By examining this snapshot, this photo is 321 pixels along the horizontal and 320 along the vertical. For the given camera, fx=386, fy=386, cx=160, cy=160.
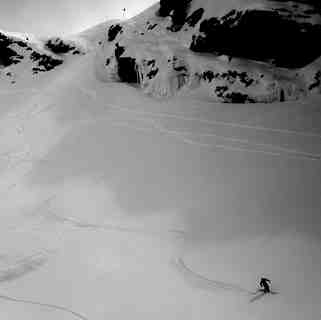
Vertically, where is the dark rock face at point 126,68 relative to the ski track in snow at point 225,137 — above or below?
above

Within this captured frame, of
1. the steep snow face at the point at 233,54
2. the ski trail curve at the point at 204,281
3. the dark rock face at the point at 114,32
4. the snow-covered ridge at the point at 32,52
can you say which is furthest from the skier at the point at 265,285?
the snow-covered ridge at the point at 32,52

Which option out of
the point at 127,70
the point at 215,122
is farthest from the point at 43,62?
the point at 215,122

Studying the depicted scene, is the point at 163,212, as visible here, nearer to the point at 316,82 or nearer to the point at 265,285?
the point at 265,285

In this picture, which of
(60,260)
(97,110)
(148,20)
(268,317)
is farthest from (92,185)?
(148,20)

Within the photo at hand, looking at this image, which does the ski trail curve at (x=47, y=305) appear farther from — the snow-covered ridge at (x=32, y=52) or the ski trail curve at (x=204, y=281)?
the snow-covered ridge at (x=32, y=52)

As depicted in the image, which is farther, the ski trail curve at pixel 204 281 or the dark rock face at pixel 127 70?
the dark rock face at pixel 127 70

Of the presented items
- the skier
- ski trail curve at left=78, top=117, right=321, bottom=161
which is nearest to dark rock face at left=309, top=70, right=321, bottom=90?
ski trail curve at left=78, top=117, right=321, bottom=161

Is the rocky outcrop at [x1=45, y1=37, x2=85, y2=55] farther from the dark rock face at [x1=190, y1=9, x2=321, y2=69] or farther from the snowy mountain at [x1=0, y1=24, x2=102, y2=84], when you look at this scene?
the dark rock face at [x1=190, y1=9, x2=321, y2=69]

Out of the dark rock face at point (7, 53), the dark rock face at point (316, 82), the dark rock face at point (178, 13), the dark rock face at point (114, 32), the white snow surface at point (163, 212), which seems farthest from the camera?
the dark rock face at point (7, 53)

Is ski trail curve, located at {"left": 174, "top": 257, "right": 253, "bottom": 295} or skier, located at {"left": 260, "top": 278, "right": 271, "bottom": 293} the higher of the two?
skier, located at {"left": 260, "top": 278, "right": 271, "bottom": 293}
